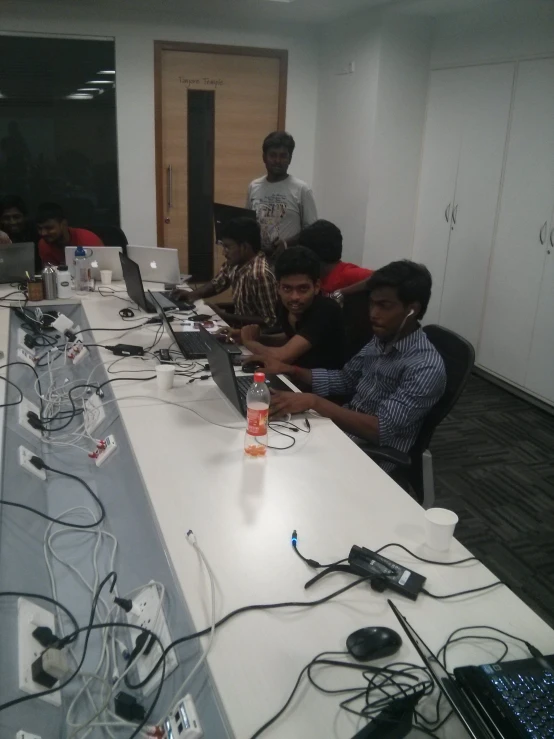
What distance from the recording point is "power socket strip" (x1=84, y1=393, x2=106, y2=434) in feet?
6.66

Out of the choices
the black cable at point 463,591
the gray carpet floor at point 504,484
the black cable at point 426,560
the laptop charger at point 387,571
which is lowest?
the gray carpet floor at point 504,484

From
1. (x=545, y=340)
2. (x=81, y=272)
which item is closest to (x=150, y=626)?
(x=81, y=272)

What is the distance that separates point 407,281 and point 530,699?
128 centimetres

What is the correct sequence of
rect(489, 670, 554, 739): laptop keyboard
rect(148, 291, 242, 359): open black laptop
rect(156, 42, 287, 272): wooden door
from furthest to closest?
rect(156, 42, 287, 272): wooden door → rect(148, 291, 242, 359): open black laptop → rect(489, 670, 554, 739): laptop keyboard

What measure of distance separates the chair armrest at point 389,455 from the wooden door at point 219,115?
3930 millimetres

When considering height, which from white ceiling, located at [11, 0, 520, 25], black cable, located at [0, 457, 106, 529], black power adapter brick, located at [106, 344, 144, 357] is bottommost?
black cable, located at [0, 457, 106, 529]

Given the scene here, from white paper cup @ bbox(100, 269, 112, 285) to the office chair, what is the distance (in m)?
2.27

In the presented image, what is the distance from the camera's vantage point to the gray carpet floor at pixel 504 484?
7.55ft

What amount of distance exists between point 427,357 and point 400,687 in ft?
3.55

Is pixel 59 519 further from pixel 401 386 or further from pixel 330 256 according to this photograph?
pixel 330 256

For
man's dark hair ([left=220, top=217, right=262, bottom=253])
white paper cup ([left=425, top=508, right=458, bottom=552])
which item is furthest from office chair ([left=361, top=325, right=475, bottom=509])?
man's dark hair ([left=220, top=217, right=262, bottom=253])

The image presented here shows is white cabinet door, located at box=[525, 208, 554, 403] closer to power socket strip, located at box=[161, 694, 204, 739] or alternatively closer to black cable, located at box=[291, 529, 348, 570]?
black cable, located at box=[291, 529, 348, 570]

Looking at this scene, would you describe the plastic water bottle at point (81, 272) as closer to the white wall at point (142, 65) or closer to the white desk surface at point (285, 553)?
the white wall at point (142, 65)

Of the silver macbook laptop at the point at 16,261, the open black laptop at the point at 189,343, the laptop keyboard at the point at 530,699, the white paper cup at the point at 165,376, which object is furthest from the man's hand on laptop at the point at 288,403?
the silver macbook laptop at the point at 16,261
